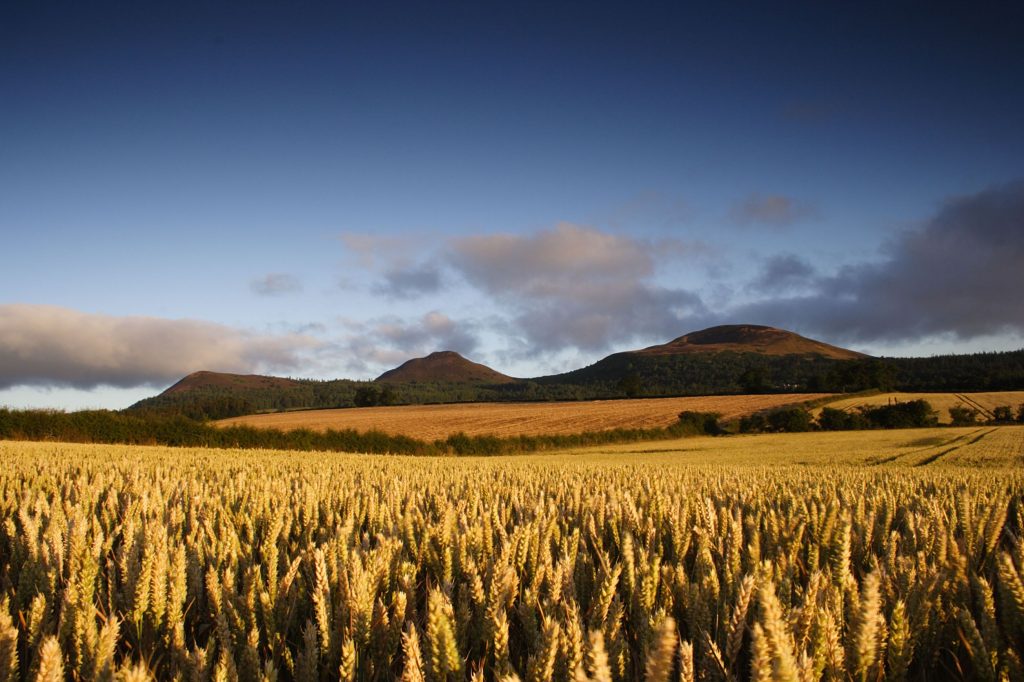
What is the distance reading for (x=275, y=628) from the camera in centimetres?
197

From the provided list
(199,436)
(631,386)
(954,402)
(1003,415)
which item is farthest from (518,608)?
(631,386)

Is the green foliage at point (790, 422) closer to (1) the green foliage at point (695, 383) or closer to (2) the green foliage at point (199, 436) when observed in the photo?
(2) the green foliage at point (199, 436)

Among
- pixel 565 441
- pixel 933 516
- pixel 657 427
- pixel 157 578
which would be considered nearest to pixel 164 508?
pixel 157 578

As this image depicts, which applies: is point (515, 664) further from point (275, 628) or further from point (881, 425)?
point (881, 425)

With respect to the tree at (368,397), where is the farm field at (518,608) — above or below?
below

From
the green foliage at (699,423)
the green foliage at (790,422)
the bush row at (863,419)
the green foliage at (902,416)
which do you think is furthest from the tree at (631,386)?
the green foliage at (902,416)

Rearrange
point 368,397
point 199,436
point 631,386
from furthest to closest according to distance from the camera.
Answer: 1. point 368,397
2. point 631,386
3. point 199,436

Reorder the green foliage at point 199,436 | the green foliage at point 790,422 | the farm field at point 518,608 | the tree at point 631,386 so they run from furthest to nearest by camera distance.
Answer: the tree at point 631,386, the green foliage at point 790,422, the green foliage at point 199,436, the farm field at point 518,608

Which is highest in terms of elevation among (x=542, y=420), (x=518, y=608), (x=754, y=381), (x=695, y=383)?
(x=695, y=383)

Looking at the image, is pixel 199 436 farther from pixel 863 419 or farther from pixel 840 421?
pixel 863 419

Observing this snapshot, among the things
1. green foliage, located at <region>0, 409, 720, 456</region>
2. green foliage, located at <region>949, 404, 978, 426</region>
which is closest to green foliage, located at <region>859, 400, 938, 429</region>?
green foliage, located at <region>949, 404, 978, 426</region>

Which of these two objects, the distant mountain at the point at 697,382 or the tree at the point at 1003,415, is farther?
the distant mountain at the point at 697,382

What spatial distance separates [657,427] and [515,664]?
54.4 meters

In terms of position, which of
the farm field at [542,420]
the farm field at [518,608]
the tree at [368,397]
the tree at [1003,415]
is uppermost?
the tree at [368,397]
